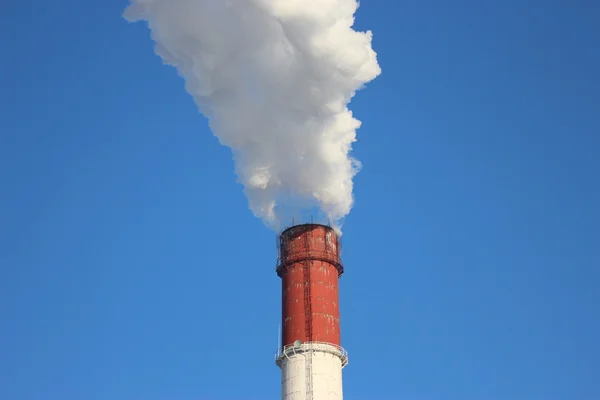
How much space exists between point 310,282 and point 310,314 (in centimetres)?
313

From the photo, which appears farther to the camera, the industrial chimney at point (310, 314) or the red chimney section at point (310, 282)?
the red chimney section at point (310, 282)

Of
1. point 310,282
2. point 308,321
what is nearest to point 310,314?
point 308,321

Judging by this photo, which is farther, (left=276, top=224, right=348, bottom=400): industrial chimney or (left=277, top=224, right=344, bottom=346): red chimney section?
(left=277, top=224, right=344, bottom=346): red chimney section

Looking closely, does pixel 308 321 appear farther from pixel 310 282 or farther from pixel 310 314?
pixel 310 282

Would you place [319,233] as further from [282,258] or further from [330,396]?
[330,396]

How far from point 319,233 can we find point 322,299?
6.59m

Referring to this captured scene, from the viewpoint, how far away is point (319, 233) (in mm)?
93562

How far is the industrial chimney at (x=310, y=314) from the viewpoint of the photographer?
286ft

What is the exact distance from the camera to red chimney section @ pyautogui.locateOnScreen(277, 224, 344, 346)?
89500mm

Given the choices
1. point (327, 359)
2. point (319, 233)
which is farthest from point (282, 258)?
point (327, 359)

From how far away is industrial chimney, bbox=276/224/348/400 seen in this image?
8712 cm

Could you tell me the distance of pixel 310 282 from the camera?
91125 mm

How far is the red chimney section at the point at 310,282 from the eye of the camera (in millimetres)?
89500

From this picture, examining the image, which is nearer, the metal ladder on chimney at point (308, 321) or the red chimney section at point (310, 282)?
the metal ladder on chimney at point (308, 321)
